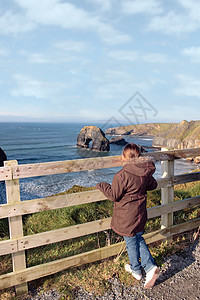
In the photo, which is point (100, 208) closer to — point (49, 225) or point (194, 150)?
point (49, 225)

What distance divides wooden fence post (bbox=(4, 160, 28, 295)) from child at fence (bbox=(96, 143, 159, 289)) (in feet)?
3.59

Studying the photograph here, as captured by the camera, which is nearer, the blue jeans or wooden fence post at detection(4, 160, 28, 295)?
wooden fence post at detection(4, 160, 28, 295)

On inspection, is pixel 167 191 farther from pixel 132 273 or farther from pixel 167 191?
pixel 132 273

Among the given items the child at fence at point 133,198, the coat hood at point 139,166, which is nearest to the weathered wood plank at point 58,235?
the child at fence at point 133,198

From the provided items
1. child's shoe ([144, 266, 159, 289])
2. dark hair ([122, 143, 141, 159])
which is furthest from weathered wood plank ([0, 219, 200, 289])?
dark hair ([122, 143, 141, 159])

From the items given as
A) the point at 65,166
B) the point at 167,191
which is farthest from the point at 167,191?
the point at 65,166

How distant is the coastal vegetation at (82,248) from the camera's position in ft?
11.0

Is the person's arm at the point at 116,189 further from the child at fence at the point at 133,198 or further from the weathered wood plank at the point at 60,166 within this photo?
the weathered wood plank at the point at 60,166

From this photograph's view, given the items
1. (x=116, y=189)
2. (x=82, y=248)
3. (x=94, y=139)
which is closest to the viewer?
(x=116, y=189)

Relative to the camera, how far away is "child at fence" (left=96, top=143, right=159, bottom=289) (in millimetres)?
2898

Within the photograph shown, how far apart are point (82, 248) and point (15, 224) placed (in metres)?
1.56

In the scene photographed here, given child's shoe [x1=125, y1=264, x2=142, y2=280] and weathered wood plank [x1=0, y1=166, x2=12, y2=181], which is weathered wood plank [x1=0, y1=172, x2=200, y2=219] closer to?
weathered wood plank [x1=0, y1=166, x2=12, y2=181]

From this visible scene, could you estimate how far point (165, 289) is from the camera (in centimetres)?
321

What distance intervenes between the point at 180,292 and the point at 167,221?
1392mm
